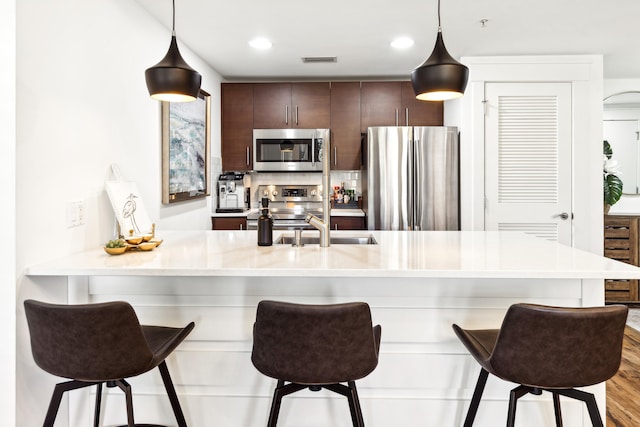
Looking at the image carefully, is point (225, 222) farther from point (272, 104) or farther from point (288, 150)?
point (272, 104)

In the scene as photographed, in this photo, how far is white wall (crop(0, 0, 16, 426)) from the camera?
1602mm

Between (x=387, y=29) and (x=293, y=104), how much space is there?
149 centimetres

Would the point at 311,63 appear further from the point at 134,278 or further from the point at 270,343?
the point at 270,343

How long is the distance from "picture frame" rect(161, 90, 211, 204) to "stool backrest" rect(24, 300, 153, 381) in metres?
1.69

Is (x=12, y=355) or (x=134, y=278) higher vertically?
(x=134, y=278)

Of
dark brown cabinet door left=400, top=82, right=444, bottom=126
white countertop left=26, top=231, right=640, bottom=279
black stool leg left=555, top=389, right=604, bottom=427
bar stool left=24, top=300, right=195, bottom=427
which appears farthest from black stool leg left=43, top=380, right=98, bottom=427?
dark brown cabinet door left=400, top=82, right=444, bottom=126

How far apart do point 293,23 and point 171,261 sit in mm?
2024

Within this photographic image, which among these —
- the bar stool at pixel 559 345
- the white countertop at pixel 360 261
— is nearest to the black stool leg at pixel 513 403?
the bar stool at pixel 559 345

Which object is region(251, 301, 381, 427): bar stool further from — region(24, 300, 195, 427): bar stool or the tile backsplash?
the tile backsplash

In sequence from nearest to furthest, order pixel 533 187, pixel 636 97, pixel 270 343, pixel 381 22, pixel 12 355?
pixel 270 343, pixel 12 355, pixel 381 22, pixel 533 187, pixel 636 97

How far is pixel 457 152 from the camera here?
13.0ft

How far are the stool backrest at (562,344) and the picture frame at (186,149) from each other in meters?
2.39

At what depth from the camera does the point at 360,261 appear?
1747 millimetres

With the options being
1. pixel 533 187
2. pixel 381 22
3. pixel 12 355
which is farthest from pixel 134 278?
pixel 533 187
